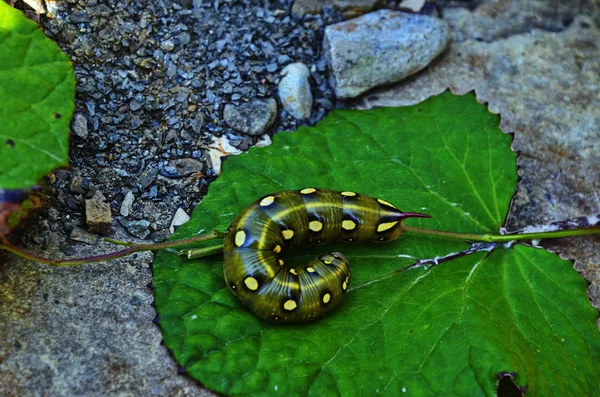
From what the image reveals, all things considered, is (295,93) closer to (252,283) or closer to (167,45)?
(167,45)

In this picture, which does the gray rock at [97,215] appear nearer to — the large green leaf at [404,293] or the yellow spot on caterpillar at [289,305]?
the large green leaf at [404,293]

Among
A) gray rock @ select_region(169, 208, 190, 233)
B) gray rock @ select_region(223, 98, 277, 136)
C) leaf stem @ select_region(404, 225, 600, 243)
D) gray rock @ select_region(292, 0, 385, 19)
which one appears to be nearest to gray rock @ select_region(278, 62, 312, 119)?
gray rock @ select_region(223, 98, 277, 136)

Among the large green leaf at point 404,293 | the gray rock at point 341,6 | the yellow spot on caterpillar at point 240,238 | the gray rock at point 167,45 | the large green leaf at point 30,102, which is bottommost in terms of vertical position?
the large green leaf at point 404,293

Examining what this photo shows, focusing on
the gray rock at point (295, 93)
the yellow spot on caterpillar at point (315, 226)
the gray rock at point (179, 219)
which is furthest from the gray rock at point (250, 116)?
the yellow spot on caterpillar at point (315, 226)

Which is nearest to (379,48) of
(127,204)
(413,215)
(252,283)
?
(413,215)

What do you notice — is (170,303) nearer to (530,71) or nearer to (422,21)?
(422,21)

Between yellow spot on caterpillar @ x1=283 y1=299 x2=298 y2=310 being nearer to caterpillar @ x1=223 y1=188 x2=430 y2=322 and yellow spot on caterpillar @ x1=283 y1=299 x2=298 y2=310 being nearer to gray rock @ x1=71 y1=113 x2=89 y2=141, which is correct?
caterpillar @ x1=223 y1=188 x2=430 y2=322

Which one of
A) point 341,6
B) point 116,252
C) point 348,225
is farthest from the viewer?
point 341,6
